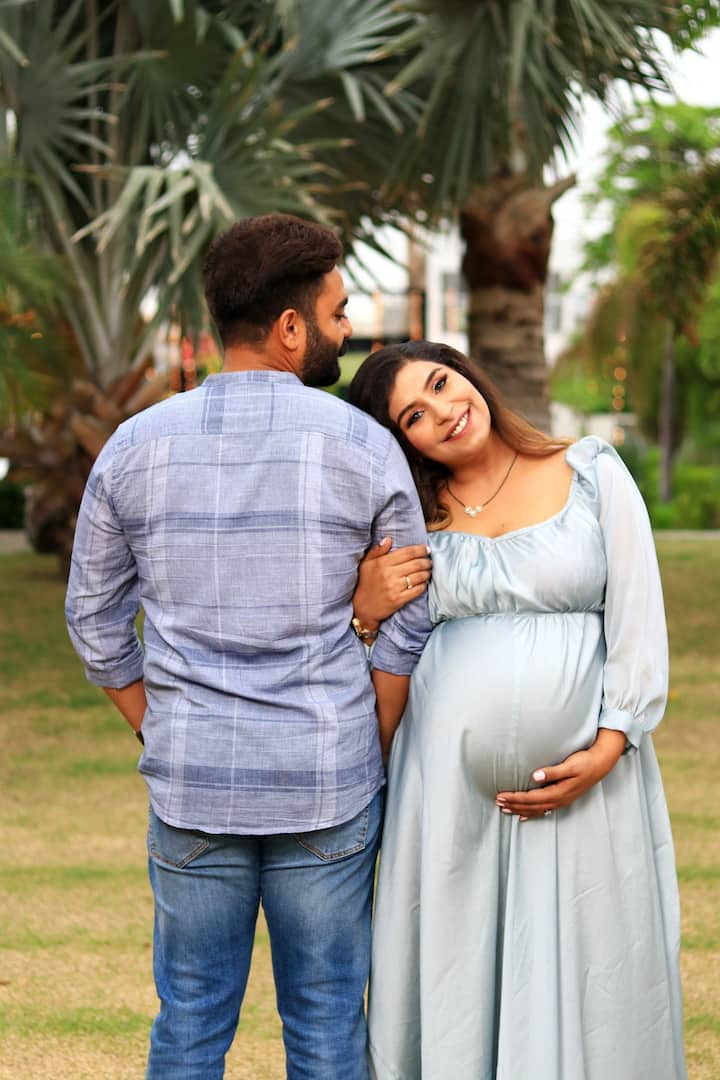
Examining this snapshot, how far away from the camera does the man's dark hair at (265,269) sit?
2.21 m

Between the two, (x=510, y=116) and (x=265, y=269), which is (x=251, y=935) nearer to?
(x=265, y=269)

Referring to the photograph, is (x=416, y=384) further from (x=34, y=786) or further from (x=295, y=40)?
(x=295, y=40)

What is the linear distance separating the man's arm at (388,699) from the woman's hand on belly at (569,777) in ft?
0.77

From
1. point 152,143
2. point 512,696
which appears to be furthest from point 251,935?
point 152,143

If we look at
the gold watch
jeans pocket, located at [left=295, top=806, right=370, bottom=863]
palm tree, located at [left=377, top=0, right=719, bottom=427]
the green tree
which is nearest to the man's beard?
the gold watch

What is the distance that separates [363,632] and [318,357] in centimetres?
48

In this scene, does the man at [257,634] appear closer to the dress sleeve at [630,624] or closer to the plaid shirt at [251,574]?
the plaid shirt at [251,574]

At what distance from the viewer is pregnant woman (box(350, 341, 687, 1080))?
2.47 meters

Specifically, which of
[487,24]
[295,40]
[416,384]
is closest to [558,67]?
[487,24]

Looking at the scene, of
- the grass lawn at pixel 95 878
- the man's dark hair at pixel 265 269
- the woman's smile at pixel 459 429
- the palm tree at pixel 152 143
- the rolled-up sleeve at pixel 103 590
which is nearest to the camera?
the man's dark hair at pixel 265 269

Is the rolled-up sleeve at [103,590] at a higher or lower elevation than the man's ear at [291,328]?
lower

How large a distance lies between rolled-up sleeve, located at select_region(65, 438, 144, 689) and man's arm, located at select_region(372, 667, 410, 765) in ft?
1.44

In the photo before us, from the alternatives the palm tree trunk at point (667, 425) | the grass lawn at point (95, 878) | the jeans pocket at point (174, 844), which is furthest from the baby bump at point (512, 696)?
the palm tree trunk at point (667, 425)

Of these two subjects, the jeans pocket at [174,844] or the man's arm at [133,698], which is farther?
the man's arm at [133,698]
